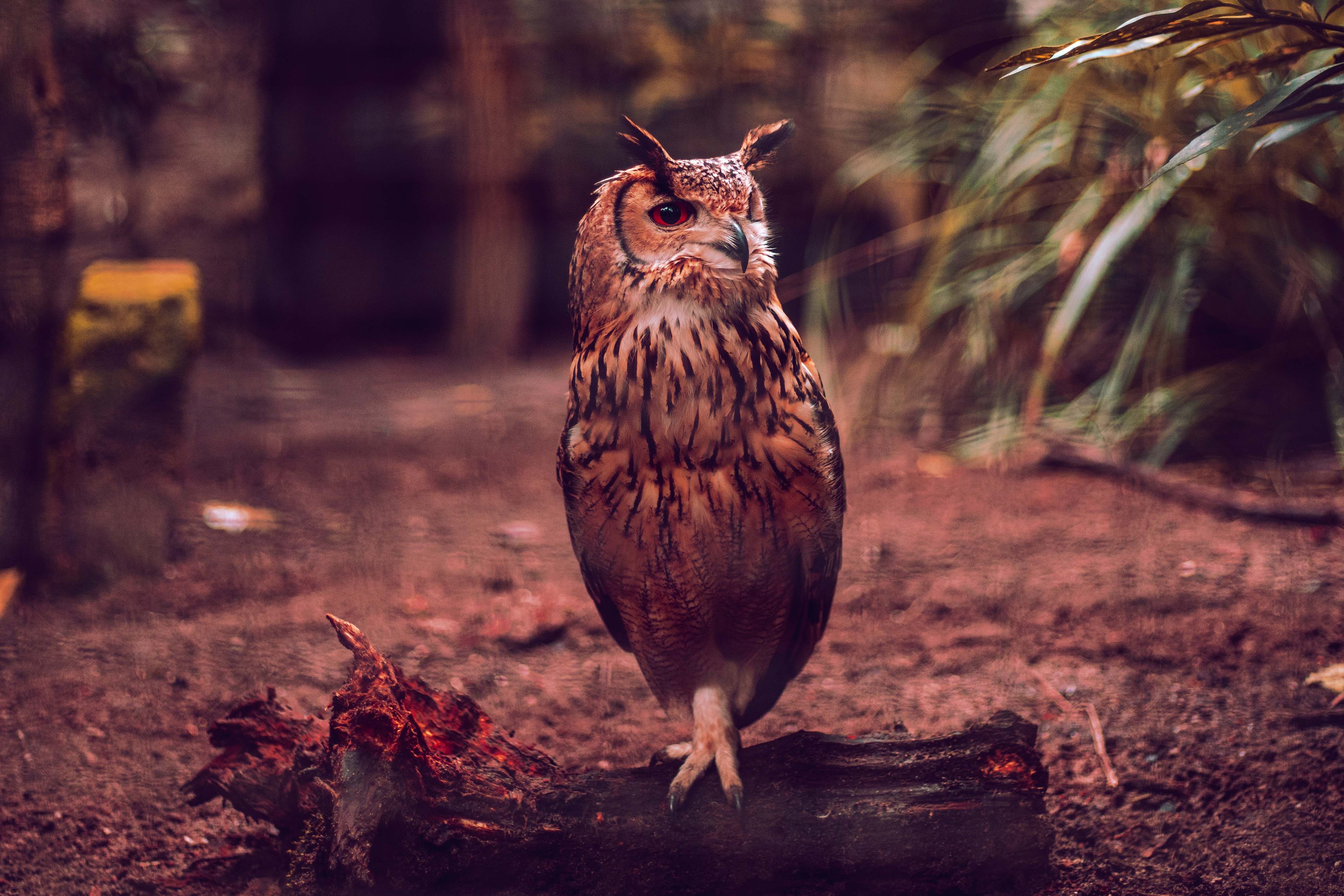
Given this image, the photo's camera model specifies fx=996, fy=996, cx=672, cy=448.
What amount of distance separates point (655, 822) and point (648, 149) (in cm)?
105

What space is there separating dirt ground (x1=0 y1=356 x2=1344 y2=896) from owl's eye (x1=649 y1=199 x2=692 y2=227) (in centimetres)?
91

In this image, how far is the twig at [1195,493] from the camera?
280cm

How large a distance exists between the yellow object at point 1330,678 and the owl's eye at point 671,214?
1.54m

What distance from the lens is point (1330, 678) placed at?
6.38 feet

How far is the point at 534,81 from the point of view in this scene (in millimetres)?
5590

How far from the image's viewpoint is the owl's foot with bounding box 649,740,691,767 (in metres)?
1.70

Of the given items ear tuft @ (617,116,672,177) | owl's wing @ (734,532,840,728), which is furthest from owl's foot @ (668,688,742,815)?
ear tuft @ (617,116,672,177)

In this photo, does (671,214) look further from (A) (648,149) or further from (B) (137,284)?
(B) (137,284)

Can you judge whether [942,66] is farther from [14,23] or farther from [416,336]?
[14,23]

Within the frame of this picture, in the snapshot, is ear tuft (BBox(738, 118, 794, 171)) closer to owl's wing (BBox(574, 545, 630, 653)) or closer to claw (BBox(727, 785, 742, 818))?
owl's wing (BBox(574, 545, 630, 653))

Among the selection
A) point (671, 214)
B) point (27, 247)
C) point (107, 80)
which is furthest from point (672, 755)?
point (107, 80)

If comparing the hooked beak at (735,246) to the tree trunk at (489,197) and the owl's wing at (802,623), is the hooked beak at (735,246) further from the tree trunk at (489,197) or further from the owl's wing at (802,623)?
the tree trunk at (489,197)

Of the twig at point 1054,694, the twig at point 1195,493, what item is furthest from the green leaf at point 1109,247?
the twig at point 1054,694

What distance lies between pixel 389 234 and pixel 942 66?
3.36 metres
